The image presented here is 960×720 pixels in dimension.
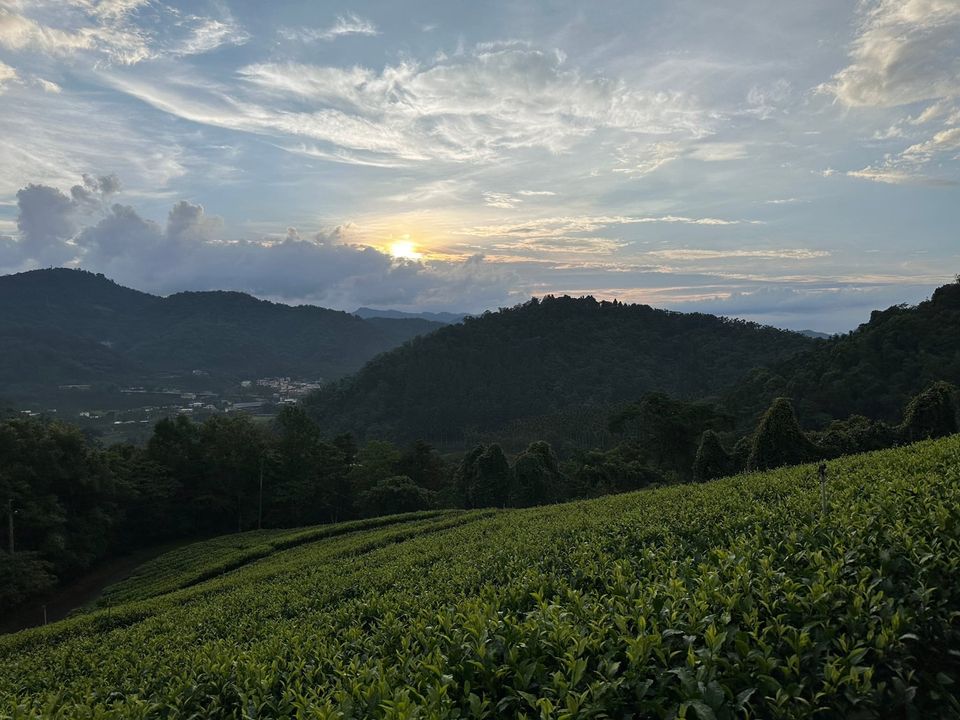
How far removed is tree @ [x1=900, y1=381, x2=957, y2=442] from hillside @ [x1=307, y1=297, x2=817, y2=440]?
230ft

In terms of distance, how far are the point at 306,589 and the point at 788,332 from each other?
133 m

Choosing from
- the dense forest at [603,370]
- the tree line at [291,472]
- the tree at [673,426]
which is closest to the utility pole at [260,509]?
the tree line at [291,472]

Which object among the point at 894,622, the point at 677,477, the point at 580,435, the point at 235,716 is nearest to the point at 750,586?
the point at 894,622

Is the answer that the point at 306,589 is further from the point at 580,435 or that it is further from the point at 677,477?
the point at 580,435

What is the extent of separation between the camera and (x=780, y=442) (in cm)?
2441

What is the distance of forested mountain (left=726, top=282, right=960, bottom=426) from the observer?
47.9 meters

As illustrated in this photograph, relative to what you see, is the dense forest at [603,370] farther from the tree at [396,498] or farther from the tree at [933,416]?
the tree at [396,498]

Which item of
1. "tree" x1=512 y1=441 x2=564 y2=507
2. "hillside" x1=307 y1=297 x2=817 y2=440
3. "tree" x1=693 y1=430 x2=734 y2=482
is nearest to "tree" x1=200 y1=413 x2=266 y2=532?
"tree" x1=512 y1=441 x2=564 y2=507

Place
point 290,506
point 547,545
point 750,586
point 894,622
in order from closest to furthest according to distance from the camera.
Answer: point 894,622 → point 750,586 → point 547,545 → point 290,506

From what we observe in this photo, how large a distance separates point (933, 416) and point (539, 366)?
9525 centimetres

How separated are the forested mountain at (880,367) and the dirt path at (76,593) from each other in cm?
5337

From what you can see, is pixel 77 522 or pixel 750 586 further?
pixel 77 522

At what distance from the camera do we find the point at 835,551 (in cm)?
426

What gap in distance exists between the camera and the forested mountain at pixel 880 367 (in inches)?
1886
